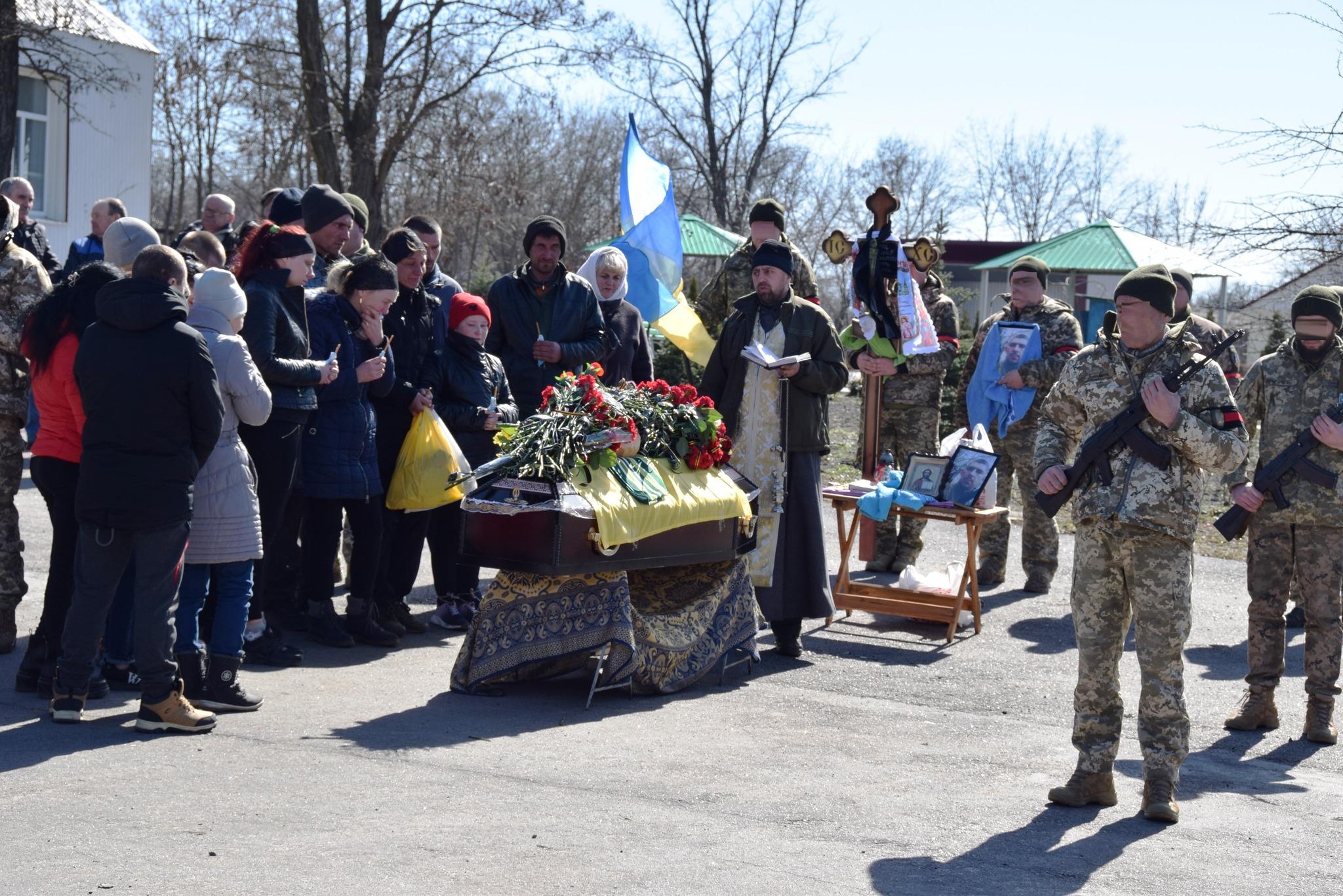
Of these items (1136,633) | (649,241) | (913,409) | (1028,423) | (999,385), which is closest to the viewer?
(1136,633)

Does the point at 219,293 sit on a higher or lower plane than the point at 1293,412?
higher

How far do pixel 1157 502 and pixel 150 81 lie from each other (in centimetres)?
2555

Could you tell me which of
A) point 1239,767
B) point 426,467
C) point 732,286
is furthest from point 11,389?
point 1239,767

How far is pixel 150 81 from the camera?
1056 inches

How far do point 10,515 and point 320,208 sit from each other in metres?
2.26

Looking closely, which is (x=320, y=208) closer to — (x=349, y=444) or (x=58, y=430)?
(x=349, y=444)

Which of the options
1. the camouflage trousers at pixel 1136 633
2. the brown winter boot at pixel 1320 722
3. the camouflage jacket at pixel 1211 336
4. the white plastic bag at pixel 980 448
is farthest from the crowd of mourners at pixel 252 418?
the brown winter boot at pixel 1320 722

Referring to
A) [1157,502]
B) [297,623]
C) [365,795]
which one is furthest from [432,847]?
[297,623]

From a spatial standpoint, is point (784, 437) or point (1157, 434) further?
point (784, 437)

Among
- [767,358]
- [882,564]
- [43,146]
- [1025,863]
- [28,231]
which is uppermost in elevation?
[43,146]

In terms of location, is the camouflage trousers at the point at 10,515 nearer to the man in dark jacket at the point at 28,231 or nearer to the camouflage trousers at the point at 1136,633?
the man in dark jacket at the point at 28,231

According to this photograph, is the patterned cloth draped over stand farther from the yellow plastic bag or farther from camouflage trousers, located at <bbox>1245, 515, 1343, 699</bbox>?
camouflage trousers, located at <bbox>1245, 515, 1343, 699</bbox>

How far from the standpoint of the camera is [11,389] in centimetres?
654

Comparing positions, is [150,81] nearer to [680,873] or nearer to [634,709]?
[634,709]
